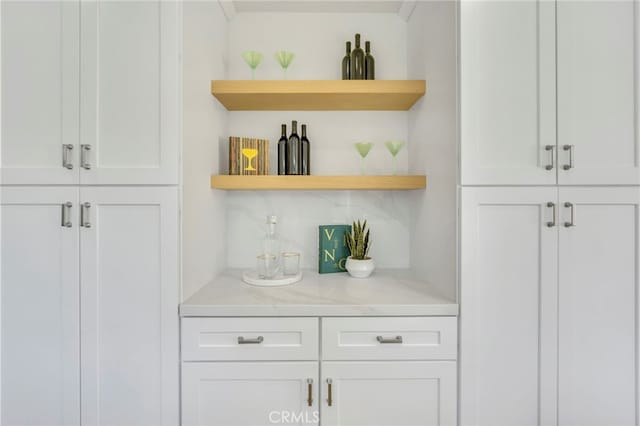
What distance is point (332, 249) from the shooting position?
5.79 feet

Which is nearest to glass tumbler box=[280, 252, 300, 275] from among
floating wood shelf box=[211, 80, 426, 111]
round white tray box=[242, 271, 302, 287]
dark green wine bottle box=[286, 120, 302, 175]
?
round white tray box=[242, 271, 302, 287]

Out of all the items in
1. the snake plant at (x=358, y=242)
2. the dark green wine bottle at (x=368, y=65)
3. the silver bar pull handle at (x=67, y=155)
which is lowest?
the snake plant at (x=358, y=242)

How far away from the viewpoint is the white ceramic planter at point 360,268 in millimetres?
1646

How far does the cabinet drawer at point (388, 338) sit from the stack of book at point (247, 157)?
851 mm

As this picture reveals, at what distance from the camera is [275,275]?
5.34 feet

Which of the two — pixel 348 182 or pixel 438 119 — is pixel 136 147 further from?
pixel 438 119

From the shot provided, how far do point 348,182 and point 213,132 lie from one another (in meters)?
0.71

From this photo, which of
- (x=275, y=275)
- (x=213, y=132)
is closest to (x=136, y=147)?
(x=213, y=132)
